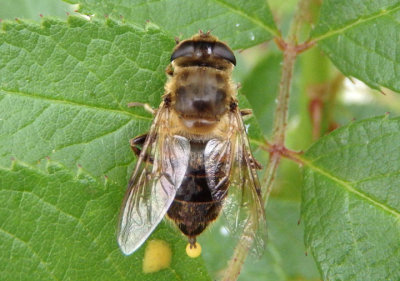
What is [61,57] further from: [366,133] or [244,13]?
[366,133]

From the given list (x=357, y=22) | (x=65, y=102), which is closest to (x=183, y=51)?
(x=65, y=102)

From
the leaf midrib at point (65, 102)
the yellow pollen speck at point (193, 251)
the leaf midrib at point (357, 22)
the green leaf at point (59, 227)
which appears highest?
the leaf midrib at point (357, 22)

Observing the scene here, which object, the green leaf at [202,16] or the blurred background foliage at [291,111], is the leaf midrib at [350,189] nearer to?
the blurred background foliage at [291,111]

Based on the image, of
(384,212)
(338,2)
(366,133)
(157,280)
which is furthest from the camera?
(338,2)

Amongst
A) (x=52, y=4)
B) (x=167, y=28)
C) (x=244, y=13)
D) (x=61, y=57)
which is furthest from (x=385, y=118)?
(x=52, y=4)

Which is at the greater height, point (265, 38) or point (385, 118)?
point (265, 38)

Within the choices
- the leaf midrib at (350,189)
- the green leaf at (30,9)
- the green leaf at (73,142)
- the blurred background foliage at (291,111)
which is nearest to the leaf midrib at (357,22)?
the blurred background foliage at (291,111)

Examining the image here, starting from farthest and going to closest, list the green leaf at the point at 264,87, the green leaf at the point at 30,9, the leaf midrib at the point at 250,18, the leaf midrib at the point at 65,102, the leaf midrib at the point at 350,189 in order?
the green leaf at the point at 264,87 < the green leaf at the point at 30,9 < the leaf midrib at the point at 250,18 < the leaf midrib at the point at 350,189 < the leaf midrib at the point at 65,102
